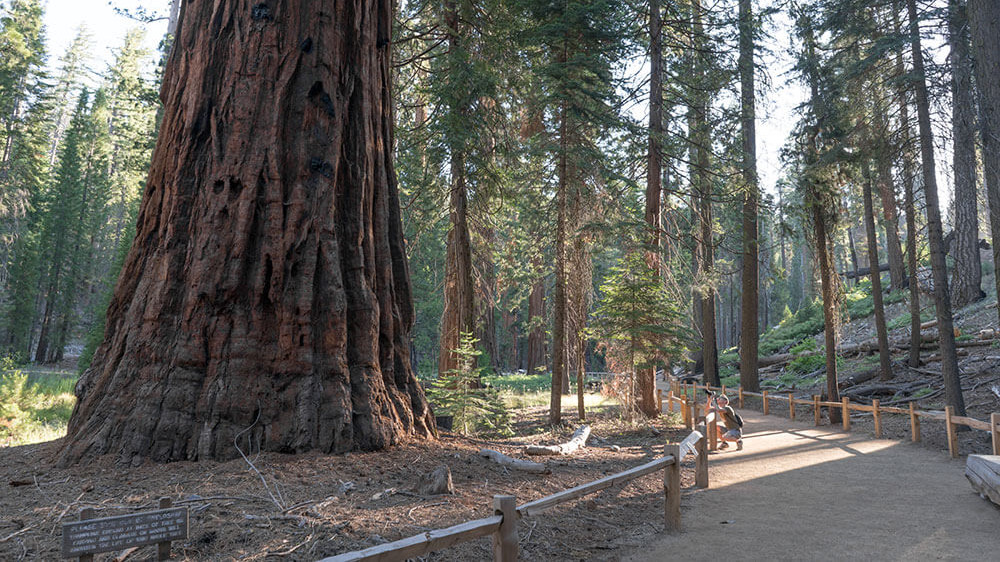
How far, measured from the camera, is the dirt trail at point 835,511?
16.7 ft

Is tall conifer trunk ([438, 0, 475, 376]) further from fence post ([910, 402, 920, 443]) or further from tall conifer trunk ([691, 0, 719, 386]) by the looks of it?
fence post ([910, 402, 920, 443])

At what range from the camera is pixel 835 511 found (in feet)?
21.0

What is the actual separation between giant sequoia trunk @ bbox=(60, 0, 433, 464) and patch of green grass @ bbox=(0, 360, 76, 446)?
15.9 feet

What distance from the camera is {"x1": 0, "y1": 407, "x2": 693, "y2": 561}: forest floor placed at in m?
3.70

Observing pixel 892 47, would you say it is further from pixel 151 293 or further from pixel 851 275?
pixel 851 275

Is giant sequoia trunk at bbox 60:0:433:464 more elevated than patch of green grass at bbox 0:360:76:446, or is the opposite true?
giant sequoia trunk at bbox 60:0:433:464

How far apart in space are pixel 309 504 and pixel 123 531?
151 centimetres

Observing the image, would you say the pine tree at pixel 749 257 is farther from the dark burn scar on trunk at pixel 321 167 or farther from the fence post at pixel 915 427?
the dark burn scar on trunk at pixel 321 167

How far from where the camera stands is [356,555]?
2627mm

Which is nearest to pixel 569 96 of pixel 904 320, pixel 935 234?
pixel 935 234

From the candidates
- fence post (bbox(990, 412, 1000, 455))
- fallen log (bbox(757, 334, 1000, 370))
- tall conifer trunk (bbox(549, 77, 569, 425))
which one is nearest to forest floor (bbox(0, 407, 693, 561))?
tall conifer trunk (bbox(549, 77, 569, 425))

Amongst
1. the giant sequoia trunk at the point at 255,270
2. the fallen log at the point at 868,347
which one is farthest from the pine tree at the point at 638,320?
the fallen log at the point at 868,347

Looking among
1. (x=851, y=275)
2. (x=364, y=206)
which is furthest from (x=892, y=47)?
(x=851, y=275)

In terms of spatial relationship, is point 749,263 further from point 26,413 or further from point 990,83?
point 26,413
